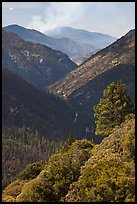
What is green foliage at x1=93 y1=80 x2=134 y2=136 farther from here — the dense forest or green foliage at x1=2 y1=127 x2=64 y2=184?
green foliage at x1=2 y1=127 x2=64 y2=184

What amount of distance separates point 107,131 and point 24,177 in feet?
32.4

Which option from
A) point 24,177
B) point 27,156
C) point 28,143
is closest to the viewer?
point 24,177

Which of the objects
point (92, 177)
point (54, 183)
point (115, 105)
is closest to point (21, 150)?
point (115, 105)

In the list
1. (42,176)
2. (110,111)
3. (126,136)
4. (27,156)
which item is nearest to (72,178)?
(42,176)

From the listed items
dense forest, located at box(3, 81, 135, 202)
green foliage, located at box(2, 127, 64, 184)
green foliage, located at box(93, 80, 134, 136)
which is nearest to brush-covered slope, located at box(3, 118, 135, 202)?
dense forest, located at box(3, 81, 135, 202)

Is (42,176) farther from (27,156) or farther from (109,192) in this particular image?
(27,156)

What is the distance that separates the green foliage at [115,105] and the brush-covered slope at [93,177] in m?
10.7

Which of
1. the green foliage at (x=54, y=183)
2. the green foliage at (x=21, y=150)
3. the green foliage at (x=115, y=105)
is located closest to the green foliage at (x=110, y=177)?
the green foliage at (x=54, y=183)

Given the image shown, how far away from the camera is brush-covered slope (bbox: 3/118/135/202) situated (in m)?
19.9

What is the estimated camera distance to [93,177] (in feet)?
70.3

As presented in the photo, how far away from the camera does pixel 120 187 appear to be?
65.2 feet

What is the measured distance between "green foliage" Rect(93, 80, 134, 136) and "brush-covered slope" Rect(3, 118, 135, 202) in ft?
35.2

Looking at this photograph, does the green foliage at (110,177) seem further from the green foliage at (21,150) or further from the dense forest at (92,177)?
the green foliage at (21,150)

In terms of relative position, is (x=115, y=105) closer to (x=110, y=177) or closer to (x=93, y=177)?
(x=93, y=177)
